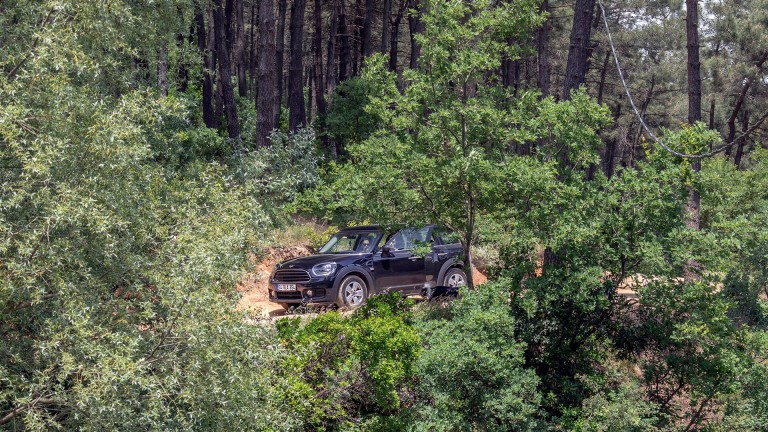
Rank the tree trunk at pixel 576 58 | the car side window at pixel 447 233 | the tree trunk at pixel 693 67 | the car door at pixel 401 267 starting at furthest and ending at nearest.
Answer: the tree trunk at pixel 693 67 → the car door at pixel 401 267 → the tree trunk at pixel 576 58 → the car side window at pixel 447 233

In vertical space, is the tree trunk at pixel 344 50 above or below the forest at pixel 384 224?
above

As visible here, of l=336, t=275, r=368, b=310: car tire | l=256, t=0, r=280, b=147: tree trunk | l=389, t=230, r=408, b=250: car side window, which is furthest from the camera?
l=256, t=0, r=280, b=147: tree trunk

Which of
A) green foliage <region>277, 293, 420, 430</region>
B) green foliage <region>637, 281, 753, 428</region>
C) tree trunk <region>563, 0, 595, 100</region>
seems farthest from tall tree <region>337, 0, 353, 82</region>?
green foliage <region>277, 293, 420, 430</region>

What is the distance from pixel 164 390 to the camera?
23.5 ft

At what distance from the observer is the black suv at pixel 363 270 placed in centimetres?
1622

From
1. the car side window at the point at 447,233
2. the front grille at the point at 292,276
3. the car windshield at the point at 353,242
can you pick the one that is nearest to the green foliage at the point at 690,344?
the car side window at the point at 447,233

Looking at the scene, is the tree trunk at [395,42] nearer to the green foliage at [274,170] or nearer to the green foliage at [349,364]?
the green foliage at [274,170]

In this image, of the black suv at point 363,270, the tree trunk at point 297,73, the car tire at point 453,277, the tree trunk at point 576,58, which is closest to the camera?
the tree trunk at point 576,58

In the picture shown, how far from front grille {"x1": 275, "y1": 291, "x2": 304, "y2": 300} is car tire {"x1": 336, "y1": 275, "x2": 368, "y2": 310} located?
723mm

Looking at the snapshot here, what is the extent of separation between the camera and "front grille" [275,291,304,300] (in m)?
16.2

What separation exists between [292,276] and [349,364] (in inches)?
197

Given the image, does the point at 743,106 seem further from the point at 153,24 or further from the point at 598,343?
the point at 153,24

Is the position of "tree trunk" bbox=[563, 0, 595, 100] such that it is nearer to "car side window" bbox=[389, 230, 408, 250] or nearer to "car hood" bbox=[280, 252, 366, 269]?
"car side window" bbox=[389, 230, 408, 250]

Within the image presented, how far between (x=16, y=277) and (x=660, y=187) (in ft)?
30.4
